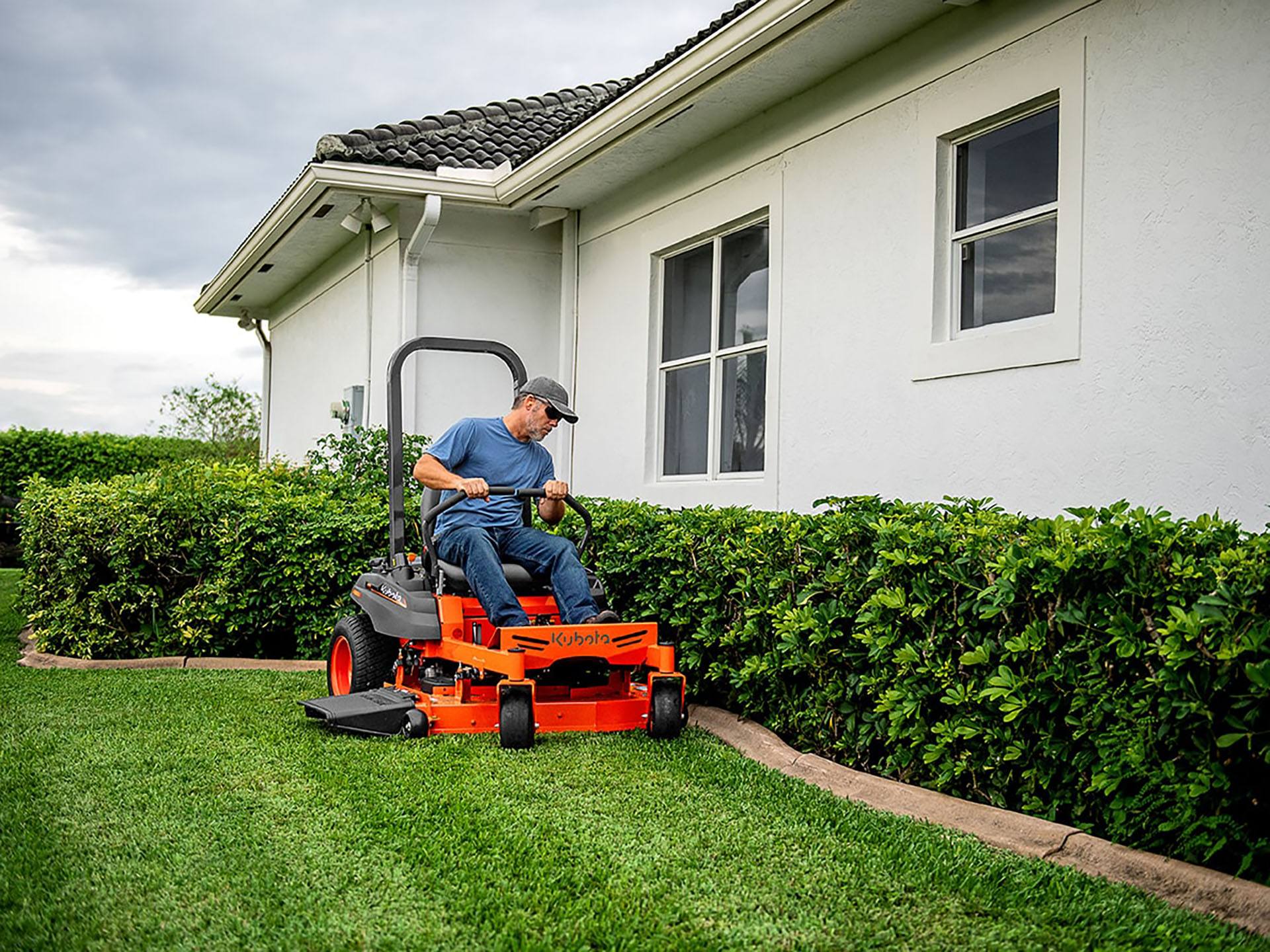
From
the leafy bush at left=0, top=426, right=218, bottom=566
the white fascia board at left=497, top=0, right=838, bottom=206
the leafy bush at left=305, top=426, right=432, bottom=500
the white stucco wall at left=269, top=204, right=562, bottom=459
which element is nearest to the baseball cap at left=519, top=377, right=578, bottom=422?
the white fascia board at left=497, top=0, right=838, bottom=206

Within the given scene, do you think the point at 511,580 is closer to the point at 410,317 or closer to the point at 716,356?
the point at 716,356

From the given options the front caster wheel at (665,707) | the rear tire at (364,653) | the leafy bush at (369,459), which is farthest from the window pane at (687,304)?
the front caster wheel at (665,707)

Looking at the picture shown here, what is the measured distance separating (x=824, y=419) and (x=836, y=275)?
847mm

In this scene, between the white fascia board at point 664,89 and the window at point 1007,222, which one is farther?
the white fascia board at point 664,89

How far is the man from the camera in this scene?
19.6 ft

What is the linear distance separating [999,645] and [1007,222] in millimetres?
2585

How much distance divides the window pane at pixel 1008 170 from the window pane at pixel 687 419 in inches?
110

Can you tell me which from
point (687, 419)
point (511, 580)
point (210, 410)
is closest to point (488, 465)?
point (511, 580)

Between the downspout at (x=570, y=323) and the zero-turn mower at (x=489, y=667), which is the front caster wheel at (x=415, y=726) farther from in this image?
the downspout at (x=570, y=323)

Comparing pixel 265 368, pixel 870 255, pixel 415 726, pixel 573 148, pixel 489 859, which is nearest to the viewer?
pixel 489 859

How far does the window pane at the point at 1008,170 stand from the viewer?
6.15 meters

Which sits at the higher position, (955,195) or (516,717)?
(955,195)

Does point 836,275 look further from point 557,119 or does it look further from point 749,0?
point 557,119

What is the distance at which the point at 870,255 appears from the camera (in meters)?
7.13
